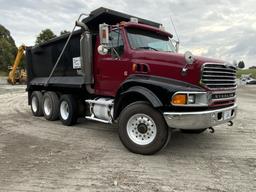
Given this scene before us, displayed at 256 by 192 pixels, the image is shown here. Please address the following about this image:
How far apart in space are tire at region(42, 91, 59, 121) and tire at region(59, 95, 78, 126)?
1.18 feet

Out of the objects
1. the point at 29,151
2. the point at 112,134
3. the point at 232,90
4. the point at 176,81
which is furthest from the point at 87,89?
the point at 232,90

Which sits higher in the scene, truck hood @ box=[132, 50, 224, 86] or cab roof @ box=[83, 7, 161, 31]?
cab roof @ box=[83, 7, 161, 31]

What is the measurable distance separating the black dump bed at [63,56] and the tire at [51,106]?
389 mm

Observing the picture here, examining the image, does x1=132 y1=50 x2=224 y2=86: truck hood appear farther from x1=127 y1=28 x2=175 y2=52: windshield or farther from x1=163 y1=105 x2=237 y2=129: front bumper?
x1=163 y1=105 x2=237 y2=129: front bumper

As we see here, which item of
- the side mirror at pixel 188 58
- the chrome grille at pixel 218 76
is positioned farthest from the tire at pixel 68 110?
the chrome grille at pixel 218 76

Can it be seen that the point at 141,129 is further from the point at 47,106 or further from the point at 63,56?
the point at 47,106

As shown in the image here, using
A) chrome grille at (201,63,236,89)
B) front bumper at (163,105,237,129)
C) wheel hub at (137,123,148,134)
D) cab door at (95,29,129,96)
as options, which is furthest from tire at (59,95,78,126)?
chrome grille at (201,63,236,89)

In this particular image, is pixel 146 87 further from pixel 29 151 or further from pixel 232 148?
pixel 29 151

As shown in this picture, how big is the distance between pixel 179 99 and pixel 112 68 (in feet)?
7.14

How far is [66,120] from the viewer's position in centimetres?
848

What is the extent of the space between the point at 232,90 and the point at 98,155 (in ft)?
10.3

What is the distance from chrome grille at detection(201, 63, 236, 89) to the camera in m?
5.27

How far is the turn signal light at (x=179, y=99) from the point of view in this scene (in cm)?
509

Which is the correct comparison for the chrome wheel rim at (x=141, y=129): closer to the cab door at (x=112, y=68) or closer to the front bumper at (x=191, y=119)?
the front bumper at (x=191, y=119)
